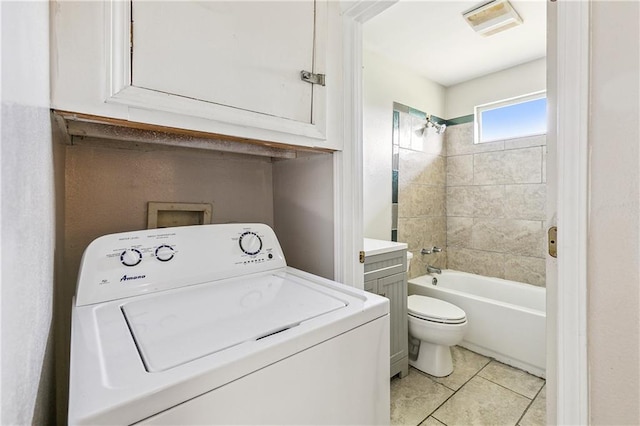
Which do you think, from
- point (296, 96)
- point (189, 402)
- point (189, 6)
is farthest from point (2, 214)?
point (296, 96)

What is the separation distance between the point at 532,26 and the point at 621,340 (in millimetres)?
2447

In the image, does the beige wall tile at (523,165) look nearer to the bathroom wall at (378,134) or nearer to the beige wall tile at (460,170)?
the beige wall tile at (460,170)

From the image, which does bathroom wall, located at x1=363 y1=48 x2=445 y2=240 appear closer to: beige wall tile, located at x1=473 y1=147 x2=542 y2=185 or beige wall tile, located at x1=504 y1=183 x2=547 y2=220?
beige wall tile, located at x1=473 y1=147 x2=542 y2=185

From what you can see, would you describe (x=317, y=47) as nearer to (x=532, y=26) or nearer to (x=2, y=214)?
(x=2, y=214)

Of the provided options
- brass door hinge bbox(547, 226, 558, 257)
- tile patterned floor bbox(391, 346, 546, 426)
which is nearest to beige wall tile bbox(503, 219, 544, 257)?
tile patterned floor bbox(391, 346, 546, 426)

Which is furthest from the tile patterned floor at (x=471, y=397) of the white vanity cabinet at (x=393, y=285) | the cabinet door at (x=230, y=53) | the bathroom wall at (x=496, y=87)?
the bathroom wall at (x=496, y=87)

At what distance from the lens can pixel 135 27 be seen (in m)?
0.76

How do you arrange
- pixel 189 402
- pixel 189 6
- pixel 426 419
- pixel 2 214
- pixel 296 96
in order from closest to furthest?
pixel 2 214
pixel 189 402
pixel 189 6
pixel 296 96
pixel 426 419

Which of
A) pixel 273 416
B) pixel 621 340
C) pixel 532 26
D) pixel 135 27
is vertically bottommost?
pixel 273 416

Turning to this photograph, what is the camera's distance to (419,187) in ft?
9.90

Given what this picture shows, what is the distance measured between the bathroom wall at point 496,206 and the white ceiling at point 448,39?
0.66 metres

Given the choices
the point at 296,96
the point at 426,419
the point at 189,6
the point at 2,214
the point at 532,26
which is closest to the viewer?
the point at 2,214

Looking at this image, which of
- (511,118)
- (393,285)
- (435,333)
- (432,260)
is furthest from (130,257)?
(511,118)

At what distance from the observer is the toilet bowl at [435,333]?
200 centimetres
